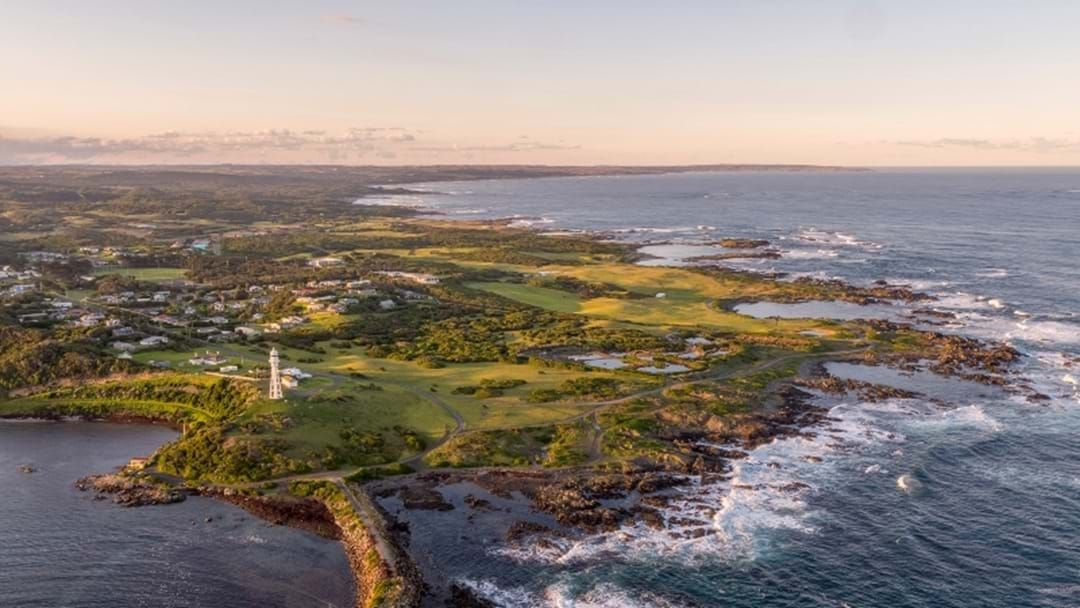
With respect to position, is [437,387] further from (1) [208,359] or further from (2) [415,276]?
(2) [415,276]

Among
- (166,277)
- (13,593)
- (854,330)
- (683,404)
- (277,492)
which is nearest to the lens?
(13,593)

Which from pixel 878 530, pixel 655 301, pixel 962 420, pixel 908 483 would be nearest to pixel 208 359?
pixel 878 530

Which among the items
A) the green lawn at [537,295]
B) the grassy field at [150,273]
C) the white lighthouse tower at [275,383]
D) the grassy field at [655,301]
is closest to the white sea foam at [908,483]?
the grassy field at [655,301]

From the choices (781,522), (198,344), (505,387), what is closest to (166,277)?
(198,344)

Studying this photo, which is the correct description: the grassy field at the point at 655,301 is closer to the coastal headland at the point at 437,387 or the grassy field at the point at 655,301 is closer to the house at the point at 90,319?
the coastal headland at the point at 437,387

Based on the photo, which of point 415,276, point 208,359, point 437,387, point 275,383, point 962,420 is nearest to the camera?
point 275,383

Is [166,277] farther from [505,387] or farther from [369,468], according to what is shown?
[369,468]

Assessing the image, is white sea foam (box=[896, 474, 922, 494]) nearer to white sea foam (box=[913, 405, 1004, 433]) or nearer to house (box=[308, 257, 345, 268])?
white sea foam (box=[913, 405, 1004, 433])

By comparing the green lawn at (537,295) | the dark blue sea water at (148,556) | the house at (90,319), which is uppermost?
the green lawn at (537,295)

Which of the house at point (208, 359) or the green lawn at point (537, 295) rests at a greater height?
the green lawn at point (537, 295)
